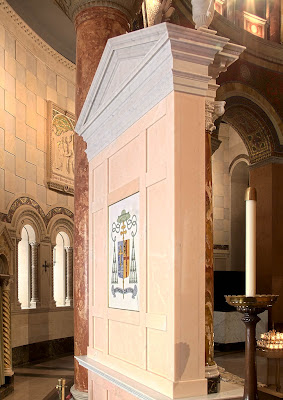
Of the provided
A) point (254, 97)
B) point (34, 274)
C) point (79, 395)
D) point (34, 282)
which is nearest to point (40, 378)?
point (34, 282)

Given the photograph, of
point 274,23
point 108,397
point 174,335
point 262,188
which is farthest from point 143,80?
point 274,23

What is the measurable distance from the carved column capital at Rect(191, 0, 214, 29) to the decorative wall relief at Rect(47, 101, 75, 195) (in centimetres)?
760

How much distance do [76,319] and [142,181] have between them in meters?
3.25

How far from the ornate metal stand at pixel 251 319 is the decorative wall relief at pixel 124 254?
4.47 ft

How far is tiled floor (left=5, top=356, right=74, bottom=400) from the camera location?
7.23m

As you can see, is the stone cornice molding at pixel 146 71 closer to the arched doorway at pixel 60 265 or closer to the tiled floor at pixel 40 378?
the tiled floor at pixel 40 378

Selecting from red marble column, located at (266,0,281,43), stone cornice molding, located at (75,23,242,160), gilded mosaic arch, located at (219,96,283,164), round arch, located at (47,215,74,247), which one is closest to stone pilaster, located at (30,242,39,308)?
round arch, located at (47,215,74,247)

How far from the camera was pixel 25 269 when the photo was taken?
10.1 metres

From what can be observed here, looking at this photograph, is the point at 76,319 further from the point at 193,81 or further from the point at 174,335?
the point at 193,81

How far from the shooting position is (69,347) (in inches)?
431

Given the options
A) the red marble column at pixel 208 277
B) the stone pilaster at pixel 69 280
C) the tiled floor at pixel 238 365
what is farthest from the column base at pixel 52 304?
the red marble column at pixel 208 277

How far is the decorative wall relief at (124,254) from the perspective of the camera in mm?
3586

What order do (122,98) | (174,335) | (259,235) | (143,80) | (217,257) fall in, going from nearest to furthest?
(174,335)
(143,80)
(122,98)
(259,235)
(217,257)

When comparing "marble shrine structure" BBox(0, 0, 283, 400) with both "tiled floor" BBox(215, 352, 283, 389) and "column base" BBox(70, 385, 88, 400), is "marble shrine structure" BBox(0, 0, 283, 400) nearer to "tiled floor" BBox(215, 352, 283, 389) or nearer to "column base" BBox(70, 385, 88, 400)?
"column base" BBox(70, 385, 88, 400)
